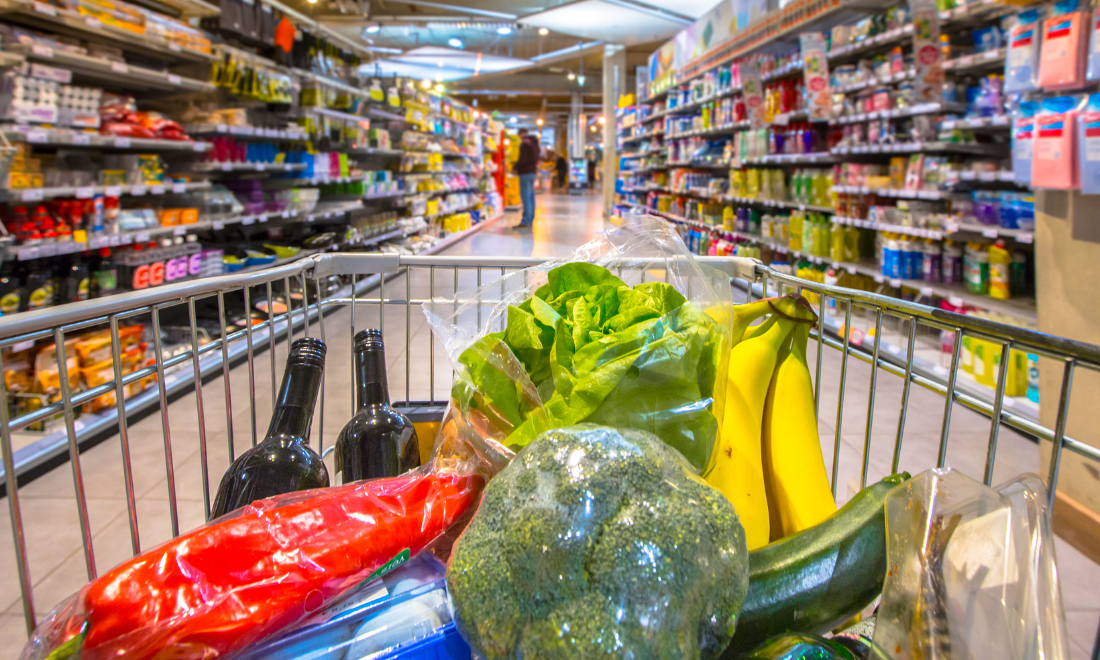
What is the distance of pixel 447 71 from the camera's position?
17438 millimetres

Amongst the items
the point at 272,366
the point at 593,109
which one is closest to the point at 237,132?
the point at 272,366

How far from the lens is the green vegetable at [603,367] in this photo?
0.80 meters

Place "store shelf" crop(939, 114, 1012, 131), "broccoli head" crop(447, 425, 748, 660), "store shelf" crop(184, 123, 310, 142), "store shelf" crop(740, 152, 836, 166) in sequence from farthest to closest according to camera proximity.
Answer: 1. "store shelf" crop(740, 152, 836, 166)
2. "store shelf" crop(184, 123, 310, 142)
3. "store shelf" crop(939, 114, 1012, 131)
4. "broccoli head" crop(447, 425, 748, 660)

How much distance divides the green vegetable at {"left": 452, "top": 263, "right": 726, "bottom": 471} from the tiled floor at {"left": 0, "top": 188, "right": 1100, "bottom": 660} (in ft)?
1.19

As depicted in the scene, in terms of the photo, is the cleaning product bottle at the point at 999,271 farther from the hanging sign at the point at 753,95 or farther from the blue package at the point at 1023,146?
Answer: the hanging sign at the point at 753,95

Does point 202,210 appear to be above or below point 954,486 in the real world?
above

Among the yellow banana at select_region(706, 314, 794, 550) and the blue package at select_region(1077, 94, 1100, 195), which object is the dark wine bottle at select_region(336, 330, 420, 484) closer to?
the yellow banana at select_region(706, 314, 794, 550)

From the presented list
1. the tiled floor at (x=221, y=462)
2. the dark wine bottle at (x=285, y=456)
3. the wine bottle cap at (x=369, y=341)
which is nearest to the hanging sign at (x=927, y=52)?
the tiled floor at (x=221, y=462)

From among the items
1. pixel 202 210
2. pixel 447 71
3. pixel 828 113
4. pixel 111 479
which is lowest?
pixel 111 479

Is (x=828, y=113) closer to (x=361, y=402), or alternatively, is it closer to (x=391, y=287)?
(x=391, y=287)

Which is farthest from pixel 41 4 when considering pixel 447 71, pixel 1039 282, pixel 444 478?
pixel 447 71

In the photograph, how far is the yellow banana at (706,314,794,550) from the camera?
0.95 meters

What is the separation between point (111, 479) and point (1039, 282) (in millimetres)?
3606

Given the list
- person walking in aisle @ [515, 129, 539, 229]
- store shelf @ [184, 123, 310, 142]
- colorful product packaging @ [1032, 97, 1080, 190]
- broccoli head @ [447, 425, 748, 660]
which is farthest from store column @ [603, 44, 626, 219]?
broccoli head @ [447, 425, 748, 660]
